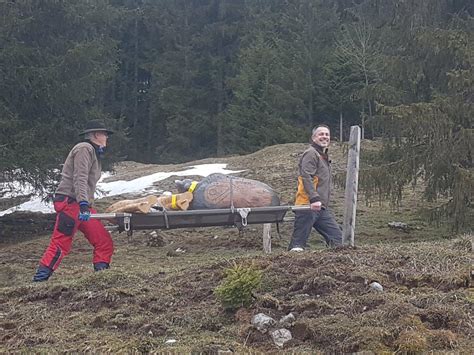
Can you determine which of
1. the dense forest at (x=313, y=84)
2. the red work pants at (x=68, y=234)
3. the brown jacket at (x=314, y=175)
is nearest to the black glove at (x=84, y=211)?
the red work pants at (x=68, y=234)

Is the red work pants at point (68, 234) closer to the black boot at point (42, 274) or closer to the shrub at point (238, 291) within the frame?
the black boot at point (42, 274)

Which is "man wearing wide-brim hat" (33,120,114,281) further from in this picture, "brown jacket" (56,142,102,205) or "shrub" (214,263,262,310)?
"shrub" (214,263,262,310)

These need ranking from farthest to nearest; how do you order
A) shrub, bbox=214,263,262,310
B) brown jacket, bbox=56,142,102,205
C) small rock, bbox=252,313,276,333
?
brown jacket, bbox=56,142,102,205, shrub, bbox=214,263,262,310, small rock, bbox=252,313,276,333

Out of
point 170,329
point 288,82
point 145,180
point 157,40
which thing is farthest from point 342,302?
point 157,40

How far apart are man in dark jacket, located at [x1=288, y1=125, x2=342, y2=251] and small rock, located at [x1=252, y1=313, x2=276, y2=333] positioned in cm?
267

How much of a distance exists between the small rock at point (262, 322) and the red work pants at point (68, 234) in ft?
9.67

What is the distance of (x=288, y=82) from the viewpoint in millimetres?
31641

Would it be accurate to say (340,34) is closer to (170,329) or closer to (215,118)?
(215,118)

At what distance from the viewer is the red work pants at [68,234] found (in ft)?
21.6

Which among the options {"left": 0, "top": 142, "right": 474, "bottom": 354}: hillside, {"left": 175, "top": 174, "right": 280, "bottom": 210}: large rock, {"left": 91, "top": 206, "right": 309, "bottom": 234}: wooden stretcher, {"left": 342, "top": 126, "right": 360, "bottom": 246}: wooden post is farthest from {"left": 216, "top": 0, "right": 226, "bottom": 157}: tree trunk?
{"left": 0, "top": 142, "right": 474, "bottom": 354}: hillside

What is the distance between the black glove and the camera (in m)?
6.45

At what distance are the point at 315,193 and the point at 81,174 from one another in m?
2.48

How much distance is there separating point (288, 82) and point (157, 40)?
17.6 meters

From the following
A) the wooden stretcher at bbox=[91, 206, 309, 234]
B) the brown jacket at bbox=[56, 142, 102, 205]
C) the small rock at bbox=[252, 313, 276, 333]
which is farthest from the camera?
the wooden stretcher at bbox=[91, 206, 309, 234]
